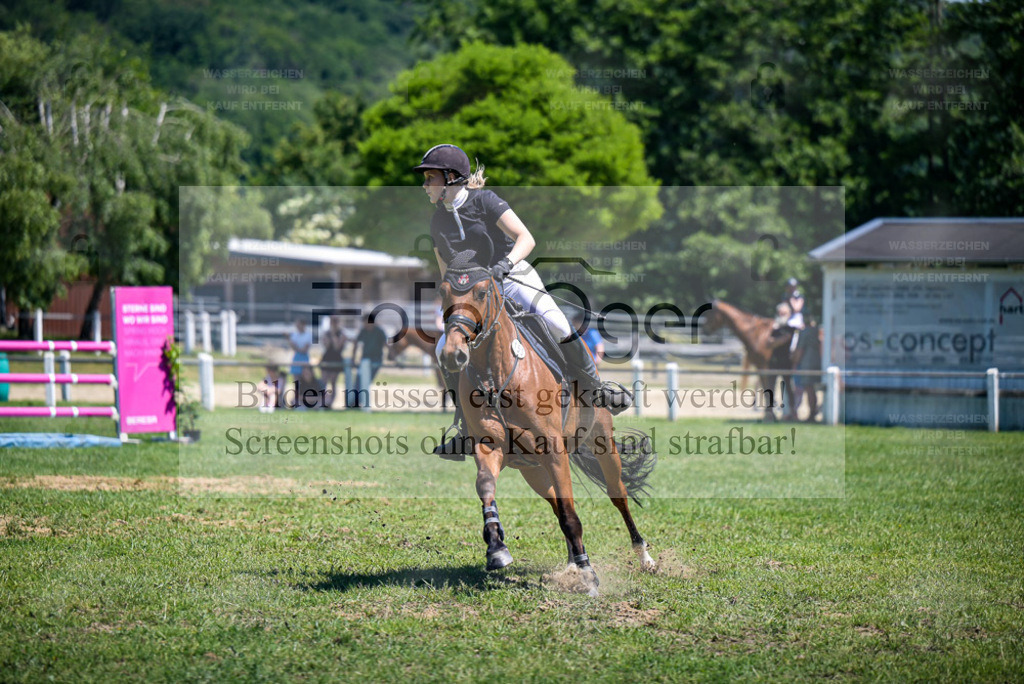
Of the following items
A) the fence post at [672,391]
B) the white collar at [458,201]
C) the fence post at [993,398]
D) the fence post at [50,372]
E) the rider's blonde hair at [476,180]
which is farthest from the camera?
the fence post at [672,391]

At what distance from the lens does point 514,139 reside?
29.0 m

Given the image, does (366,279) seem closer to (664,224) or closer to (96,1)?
(664,224)

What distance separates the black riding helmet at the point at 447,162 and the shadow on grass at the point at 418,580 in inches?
115

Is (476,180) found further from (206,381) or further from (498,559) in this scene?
(206,381)

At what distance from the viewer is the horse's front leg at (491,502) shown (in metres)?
6.03

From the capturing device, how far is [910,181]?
33781 mm

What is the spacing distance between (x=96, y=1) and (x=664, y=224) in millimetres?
95657

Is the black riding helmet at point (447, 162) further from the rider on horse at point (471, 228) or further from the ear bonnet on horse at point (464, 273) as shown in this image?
the ear bonnet on horse at point (464, 273)

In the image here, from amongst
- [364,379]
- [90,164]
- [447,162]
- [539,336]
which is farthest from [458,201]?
[90,164]

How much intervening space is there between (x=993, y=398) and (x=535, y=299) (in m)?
13.4

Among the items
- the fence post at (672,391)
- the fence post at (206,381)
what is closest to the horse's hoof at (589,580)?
the fence post at (672,391)

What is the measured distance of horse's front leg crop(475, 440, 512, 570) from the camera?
19.8 ft

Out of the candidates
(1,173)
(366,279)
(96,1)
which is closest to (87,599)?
(1,173)

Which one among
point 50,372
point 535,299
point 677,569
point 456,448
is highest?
point 535,299
